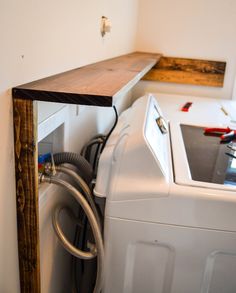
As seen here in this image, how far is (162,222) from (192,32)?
2.20 meters

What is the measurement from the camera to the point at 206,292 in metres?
1.05

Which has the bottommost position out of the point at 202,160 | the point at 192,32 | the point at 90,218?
the point at 90,218

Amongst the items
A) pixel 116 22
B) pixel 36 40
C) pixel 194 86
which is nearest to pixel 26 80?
pixel 36 40

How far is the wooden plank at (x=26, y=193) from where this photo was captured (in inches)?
30.0

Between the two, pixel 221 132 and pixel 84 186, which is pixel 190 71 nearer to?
pixel 221 132

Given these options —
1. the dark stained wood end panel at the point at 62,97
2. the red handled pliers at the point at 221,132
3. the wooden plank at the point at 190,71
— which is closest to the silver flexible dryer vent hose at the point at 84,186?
the dark stained wood end panel at the point at 62,97

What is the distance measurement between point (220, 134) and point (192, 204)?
0.72 metres

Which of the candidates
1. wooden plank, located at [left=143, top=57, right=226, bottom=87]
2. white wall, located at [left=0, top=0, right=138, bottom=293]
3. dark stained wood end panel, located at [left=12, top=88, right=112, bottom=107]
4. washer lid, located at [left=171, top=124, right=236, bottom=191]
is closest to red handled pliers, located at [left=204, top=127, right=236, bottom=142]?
washer lid, located at [left=171, top=124, right=236, bottom=191]

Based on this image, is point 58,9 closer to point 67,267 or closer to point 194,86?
point 67,267

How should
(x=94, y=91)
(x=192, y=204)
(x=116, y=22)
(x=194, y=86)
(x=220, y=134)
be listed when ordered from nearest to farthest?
(x=94, y=91) < (x=192, y=204) < (x=220, y=134) < (x=116, y=22) < (x=194, y=86)

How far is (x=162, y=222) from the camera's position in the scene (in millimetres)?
980

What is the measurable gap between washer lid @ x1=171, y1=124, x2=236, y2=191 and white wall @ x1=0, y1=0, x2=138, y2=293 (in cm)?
52

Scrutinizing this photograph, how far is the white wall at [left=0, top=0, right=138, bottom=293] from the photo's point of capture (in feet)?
2.28

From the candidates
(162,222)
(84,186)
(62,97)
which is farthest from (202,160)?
(62,97)
